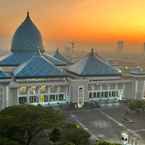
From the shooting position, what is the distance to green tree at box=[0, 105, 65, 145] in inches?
952

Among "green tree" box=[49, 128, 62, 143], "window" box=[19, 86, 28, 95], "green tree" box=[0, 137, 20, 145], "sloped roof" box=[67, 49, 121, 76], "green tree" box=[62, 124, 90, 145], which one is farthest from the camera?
"sloped roof" box=[67, 49, 121, 76]

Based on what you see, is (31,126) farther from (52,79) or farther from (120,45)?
(120,45)

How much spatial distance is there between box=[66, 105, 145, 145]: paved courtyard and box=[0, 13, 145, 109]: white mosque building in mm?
2993

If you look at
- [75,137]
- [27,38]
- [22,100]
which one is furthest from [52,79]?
[75,137]

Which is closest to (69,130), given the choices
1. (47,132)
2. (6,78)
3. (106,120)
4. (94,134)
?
(47,132)

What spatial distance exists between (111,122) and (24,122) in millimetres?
13867

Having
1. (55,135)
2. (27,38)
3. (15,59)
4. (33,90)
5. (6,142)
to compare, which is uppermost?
(27,38)

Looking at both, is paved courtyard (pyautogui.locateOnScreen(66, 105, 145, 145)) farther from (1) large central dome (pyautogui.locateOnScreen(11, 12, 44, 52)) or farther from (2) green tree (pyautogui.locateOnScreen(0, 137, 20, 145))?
(1) large central dome (pyautogui.locateOnScreen(11, 12, 44, 52))

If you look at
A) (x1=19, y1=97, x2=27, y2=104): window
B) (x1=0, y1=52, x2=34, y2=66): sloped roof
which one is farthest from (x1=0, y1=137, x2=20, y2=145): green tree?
(x1=0, y1=52, x2=34, y2=66): sloped roof

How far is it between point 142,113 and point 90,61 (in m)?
10.3

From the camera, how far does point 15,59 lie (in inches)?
1841

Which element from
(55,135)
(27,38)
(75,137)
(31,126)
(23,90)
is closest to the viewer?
(31,126)

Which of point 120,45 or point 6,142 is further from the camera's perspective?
point 120,45

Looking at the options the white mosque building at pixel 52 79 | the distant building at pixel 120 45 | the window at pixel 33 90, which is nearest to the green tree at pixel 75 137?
the white mosque building at pixel 52 79
